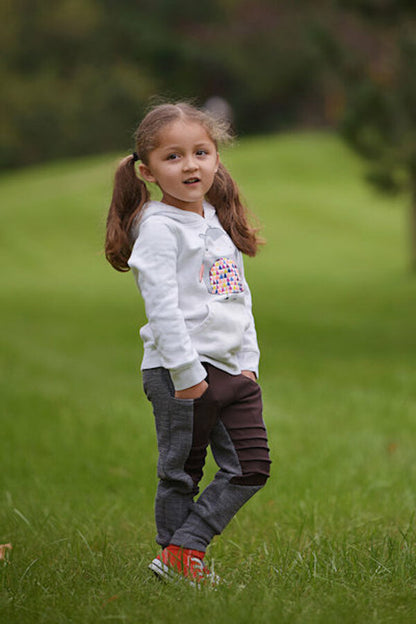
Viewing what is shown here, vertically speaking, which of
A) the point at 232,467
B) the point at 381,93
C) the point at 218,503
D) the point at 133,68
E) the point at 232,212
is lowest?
the point at 218,503

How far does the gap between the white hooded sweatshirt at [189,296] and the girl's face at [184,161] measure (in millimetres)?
79

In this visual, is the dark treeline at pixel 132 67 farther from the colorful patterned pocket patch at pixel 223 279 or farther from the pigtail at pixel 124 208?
the colorful patterned pocket patch at pixel 223 279

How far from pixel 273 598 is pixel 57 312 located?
1332cm

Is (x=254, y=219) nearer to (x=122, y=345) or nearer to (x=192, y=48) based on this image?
(x=122, y=345)

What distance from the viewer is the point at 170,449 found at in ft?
10.3

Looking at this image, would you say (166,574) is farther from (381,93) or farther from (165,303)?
(381,93)

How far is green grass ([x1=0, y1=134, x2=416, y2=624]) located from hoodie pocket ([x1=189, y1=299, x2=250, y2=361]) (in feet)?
1.86

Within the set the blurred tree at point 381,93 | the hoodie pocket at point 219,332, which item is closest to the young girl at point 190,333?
the hoodie pocket at point 219,332

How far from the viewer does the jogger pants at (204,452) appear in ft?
10.3

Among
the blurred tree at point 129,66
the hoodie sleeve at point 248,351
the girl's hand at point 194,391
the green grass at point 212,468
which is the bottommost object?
the green grass at point 212,468

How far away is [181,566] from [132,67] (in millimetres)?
47477

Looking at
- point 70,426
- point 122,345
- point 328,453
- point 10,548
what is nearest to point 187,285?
point 10,548

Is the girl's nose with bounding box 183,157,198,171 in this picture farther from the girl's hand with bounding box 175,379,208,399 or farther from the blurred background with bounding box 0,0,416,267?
the blurred background with bounding box 0,0,416,267

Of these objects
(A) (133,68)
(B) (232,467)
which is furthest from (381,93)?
(A) (133,68)
